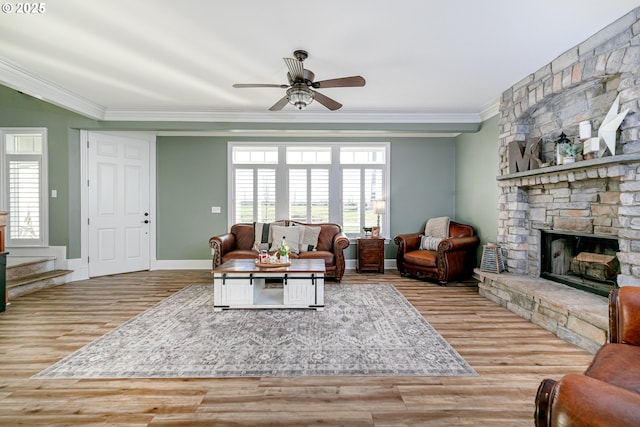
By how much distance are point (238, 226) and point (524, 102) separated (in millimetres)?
4805

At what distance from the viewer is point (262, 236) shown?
531 centimetres

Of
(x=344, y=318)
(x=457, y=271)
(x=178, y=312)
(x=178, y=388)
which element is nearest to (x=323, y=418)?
(x=178, y=388)

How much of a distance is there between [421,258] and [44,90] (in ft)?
19.1

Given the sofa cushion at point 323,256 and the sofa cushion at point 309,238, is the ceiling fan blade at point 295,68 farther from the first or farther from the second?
the sofa cushion at point 309,238

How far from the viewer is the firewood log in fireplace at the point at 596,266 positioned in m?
2.95

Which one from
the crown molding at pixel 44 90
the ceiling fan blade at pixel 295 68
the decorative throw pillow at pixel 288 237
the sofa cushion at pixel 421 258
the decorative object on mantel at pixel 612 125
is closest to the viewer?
the decorative object on mantel at pixel 612 125

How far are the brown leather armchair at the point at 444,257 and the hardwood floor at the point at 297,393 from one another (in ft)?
5.44

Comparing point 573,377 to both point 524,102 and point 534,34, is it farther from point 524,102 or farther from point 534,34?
point 524,102

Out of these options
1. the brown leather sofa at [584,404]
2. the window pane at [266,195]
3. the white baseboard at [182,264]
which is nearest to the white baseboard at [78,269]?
the white baseboard at [182,264]

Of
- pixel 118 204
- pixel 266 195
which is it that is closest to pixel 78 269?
pixel 118 204

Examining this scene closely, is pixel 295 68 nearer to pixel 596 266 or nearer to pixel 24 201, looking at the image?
pixel 596 266

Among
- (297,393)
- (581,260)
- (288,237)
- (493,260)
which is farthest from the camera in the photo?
(288,237)

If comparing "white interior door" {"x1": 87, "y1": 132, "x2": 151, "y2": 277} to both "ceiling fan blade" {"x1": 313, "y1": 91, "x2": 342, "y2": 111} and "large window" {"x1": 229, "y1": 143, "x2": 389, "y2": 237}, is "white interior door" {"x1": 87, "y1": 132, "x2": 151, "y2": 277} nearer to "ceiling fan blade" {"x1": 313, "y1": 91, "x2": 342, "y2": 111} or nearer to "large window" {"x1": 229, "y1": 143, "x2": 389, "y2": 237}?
"large window" {"x1": 229, "y1": 143, "x2": 389, "y2": 237}

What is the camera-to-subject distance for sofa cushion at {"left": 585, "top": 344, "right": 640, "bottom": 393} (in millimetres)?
1238
